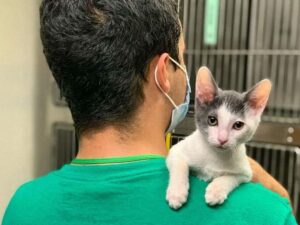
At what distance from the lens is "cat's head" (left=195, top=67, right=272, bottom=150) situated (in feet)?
2.19

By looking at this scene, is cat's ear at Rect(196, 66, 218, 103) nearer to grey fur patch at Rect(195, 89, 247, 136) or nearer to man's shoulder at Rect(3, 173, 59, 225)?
grey fur patch at Rect(195, 89, 247, 136)

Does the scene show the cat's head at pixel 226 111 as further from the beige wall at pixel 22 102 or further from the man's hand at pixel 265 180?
the beige wall at pixel 22 102

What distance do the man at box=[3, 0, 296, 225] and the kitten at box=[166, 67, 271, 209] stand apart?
0.18 feet

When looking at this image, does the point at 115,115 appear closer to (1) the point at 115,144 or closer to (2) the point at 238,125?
(1) the point at 115,144

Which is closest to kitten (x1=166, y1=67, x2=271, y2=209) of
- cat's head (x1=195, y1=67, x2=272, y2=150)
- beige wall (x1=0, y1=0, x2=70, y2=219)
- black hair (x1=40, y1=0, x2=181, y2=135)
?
cat's head (x1=195, y1=67, x2=272, y2=150)

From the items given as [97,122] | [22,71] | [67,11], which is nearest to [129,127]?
[97,122]

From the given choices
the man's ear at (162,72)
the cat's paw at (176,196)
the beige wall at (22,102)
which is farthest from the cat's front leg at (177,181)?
the beige wall at (22,102)

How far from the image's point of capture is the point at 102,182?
23.1 inches

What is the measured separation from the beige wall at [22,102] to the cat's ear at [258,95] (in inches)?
33.0

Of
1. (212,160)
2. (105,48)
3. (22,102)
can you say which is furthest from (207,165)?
(22,102)

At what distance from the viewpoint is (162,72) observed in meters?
0.62

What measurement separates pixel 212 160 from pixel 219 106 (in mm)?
81

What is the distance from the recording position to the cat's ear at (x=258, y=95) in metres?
0.66

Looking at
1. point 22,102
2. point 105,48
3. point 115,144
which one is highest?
point 105,48
